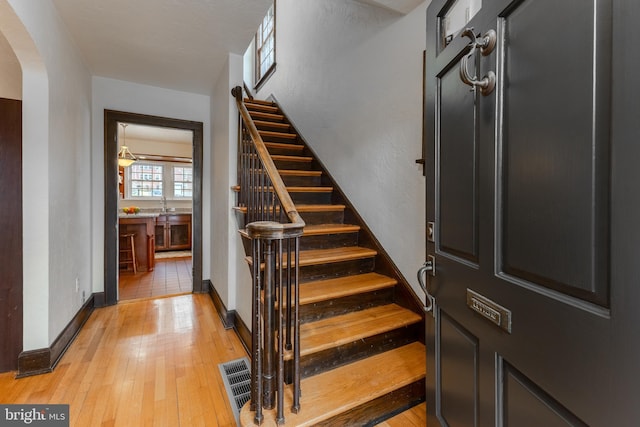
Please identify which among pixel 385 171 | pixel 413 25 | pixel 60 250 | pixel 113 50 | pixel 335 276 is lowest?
pixel 335 276

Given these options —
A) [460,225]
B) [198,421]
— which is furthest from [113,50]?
[460,225]

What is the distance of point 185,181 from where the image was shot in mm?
7418

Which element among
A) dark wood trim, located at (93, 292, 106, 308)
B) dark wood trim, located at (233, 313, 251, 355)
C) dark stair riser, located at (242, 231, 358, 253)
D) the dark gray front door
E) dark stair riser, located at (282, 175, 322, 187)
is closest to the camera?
the dark gray front door

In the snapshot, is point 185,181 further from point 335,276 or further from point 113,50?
point 335,276

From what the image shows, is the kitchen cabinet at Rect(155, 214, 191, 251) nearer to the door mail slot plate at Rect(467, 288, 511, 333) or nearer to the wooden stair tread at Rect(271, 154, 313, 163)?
the wooden stair tread at Rect(271, 154, 313, 163)

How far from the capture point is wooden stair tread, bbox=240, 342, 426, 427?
1.31 metres

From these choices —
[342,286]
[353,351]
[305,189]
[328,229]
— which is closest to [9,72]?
[305,189]

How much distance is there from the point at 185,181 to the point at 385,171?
656 cm

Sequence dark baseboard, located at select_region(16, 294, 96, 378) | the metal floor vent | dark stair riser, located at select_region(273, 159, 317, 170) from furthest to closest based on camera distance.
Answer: dark stair riser, located at select_region(273, 159, 317, 170), dark baseboard, located at select_region(16, 294, 96, 378), the metal floor vent

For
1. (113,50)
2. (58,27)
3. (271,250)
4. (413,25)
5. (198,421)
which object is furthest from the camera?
(113,50)

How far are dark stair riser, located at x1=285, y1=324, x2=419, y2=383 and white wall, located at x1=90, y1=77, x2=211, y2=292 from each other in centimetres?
242

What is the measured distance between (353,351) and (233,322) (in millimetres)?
1356

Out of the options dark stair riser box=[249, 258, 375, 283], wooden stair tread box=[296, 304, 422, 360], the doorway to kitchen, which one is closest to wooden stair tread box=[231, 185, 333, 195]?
dark stair riser box=[249, 258, 375, 283]

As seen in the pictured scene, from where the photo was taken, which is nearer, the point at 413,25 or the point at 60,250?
the point at 413,25
